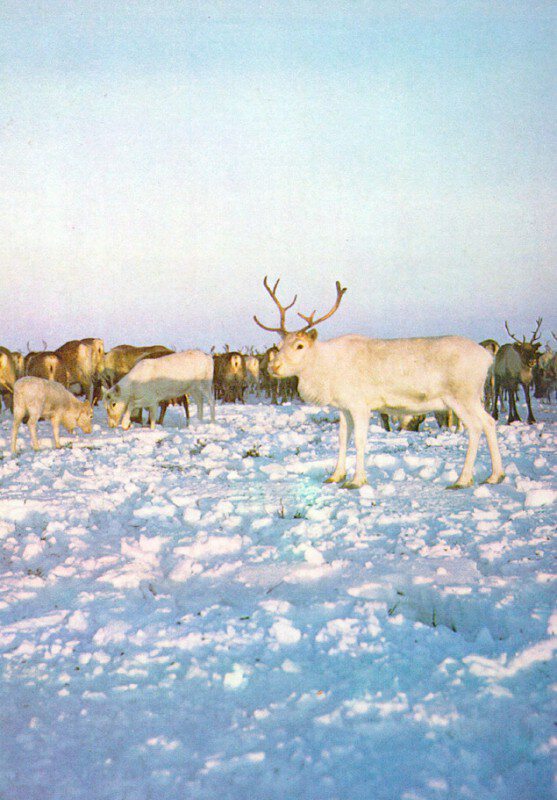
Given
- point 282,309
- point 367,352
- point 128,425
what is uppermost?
point 282,309

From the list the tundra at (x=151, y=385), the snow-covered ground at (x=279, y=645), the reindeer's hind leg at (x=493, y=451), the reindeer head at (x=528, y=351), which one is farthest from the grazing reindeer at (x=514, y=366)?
the snow-covered ground at (x=279, y=645)

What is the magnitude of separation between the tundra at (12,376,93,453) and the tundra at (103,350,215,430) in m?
1.07

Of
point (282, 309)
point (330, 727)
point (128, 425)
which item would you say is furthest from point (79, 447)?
point (330, 727)

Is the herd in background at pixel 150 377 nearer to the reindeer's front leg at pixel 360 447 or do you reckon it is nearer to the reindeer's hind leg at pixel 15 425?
the reindeer's hind leg at pixel 15 425

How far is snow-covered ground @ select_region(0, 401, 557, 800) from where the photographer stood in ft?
6.58

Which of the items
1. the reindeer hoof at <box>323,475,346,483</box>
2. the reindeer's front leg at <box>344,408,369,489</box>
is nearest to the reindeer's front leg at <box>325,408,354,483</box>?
the reindeer hoof at <box>323,475,346,483</box>

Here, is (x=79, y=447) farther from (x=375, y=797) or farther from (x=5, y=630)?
(x=375, y=797)

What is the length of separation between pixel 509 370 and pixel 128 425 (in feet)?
38.8

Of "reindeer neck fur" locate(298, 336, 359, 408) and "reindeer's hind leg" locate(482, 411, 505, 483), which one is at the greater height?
"reindeer neck fur" locate(298, 336, 359, 408)

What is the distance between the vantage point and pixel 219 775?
1.98m

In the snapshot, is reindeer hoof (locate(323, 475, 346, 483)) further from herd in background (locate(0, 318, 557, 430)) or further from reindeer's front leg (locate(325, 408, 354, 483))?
herd in background (locate(0, 318, 557, 430))

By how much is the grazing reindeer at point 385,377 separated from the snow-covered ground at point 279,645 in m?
0.91

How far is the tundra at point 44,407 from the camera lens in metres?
10.3

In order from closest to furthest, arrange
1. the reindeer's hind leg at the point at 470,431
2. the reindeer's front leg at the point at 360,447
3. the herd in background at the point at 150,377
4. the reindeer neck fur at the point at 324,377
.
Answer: the reindeer's hind leg at the point at 470,431 < the reindeer's front leg at the point at 360,447 < the reindeer neck fur at the point at 324,377 < the herd in background at the point at 150,377
